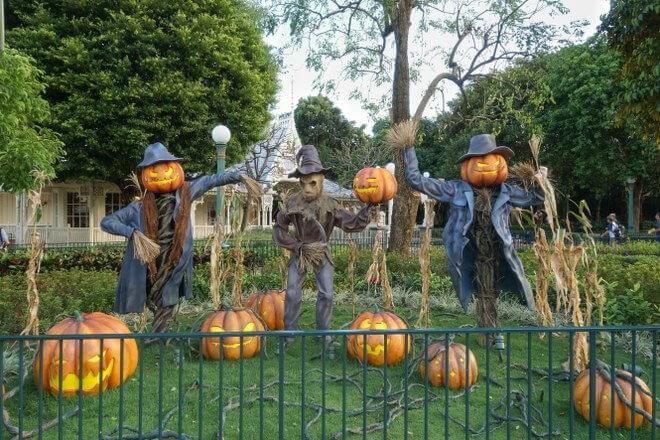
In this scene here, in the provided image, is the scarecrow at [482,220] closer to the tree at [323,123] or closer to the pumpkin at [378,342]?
the pumpkin at [378,342]

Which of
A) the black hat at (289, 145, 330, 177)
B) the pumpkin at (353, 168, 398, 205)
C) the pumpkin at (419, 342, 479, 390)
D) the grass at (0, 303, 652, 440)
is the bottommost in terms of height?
the grass at (0, 303, 652, 440)

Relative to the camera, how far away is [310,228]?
5.67 metres

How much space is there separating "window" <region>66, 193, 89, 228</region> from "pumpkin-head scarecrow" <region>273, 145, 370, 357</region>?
2117 cm

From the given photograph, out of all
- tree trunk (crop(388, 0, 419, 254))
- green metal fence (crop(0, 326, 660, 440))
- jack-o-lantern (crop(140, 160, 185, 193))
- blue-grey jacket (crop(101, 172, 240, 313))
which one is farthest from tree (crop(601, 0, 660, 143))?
jack-o-lantern (crop(140, 160, 185, 193))

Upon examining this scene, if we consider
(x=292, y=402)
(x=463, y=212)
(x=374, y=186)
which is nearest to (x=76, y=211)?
(x=374, y=186)

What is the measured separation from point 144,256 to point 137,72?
13.3 meters

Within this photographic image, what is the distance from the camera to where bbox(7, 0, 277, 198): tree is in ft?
52.6

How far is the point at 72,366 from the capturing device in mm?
4250

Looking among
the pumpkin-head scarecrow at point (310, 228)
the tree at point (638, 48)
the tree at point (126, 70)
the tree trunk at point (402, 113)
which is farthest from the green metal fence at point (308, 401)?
the tree at point (126, 70)

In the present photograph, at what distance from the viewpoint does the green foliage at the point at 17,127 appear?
8.40 metres

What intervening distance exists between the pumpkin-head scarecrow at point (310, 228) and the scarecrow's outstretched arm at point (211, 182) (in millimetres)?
628

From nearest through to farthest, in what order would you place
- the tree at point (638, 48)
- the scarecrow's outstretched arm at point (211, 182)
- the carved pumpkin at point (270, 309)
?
the scarecrow's outstretched arm at point (211, 182), the carved pumpkin at point (270, 309), the tree at point (638, 48)

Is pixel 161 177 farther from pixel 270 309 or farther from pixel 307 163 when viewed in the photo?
pixel 270 309

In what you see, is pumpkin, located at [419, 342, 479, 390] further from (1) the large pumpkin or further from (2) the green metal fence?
(1) the large pumpkin
